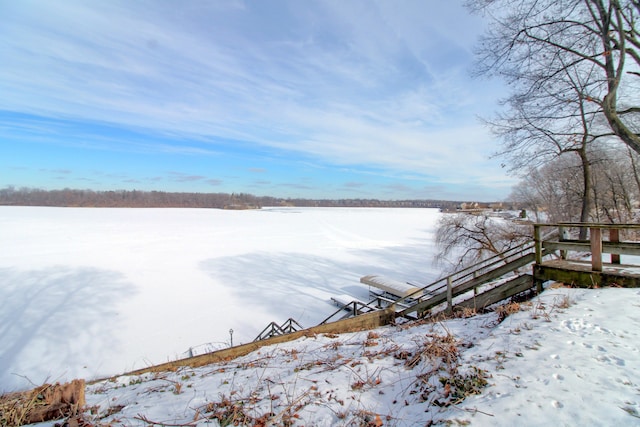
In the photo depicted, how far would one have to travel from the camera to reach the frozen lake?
11094 millimetres

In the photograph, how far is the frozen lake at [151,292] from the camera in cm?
1109

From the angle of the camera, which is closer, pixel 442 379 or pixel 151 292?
pixel 442 379

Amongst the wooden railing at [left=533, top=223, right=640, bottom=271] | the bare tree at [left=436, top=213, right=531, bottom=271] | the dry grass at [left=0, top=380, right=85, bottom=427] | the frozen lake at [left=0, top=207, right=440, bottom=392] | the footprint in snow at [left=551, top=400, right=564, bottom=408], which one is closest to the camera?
the footprint in snow at [left=551, top=400, right=564, bottom=408]

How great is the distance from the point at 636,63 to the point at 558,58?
61.7 inches

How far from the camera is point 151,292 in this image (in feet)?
56.2

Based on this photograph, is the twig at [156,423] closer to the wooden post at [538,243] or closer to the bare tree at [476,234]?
the wooden post at [538,243]

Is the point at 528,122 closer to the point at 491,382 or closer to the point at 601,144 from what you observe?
the point at 601,144

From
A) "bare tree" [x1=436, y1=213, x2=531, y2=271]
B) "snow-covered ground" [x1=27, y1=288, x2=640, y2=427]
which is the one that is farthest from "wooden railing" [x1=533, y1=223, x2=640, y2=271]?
"bare tree" [x1=436, y1=213, x2=531, y2=271]

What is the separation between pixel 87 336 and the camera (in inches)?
482

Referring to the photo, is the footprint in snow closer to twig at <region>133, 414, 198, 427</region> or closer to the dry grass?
twig at <region>133, 414, 198, 427</region>

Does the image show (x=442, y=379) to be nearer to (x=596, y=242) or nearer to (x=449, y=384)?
(x=449, y=384)

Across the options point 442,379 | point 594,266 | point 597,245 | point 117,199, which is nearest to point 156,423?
point 442,379

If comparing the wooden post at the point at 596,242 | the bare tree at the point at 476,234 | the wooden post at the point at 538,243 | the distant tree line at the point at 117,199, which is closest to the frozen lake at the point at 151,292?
the bare tree at the point at 476,234

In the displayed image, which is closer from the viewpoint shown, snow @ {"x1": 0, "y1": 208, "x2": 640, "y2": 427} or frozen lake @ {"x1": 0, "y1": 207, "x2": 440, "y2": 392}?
snow @ {"x1": 0, "y1": 208, "x2": 640, "y2": 427}
